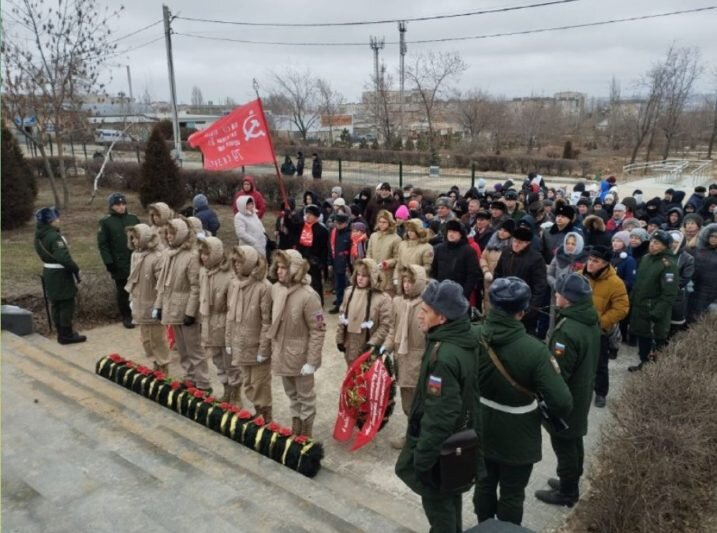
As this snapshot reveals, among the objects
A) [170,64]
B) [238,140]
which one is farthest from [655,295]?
[170,64]

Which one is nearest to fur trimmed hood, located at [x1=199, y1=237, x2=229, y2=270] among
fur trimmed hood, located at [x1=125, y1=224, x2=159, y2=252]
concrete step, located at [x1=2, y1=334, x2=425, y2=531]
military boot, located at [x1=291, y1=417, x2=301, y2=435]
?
fur trimmed hood, located at [x1=125, y1=224, x2=159, y2=252]

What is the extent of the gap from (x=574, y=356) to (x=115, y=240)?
6.45 meters

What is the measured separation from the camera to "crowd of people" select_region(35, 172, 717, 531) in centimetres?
343

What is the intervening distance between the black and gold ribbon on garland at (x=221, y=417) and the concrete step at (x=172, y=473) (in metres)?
0.08

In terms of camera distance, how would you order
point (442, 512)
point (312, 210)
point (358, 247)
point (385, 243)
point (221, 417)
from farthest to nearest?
point (312, 210) < point (358, 247) < point (385, 243) < point (221, 417) < point (442, 512)

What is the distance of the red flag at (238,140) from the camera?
8.50 metres

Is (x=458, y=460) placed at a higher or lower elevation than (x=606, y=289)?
lower

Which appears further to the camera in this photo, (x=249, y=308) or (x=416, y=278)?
(x=249, y=308)

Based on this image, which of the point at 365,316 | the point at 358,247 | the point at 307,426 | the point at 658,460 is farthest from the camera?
the point at 358,247

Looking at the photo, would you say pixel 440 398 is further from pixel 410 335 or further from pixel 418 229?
pixel 418 229

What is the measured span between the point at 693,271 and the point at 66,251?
7.94 meters

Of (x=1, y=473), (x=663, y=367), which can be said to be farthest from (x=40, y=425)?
(x=663, y=367)

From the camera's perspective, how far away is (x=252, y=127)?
336 inches

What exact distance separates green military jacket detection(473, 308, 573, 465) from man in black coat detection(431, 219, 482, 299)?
3398mm
